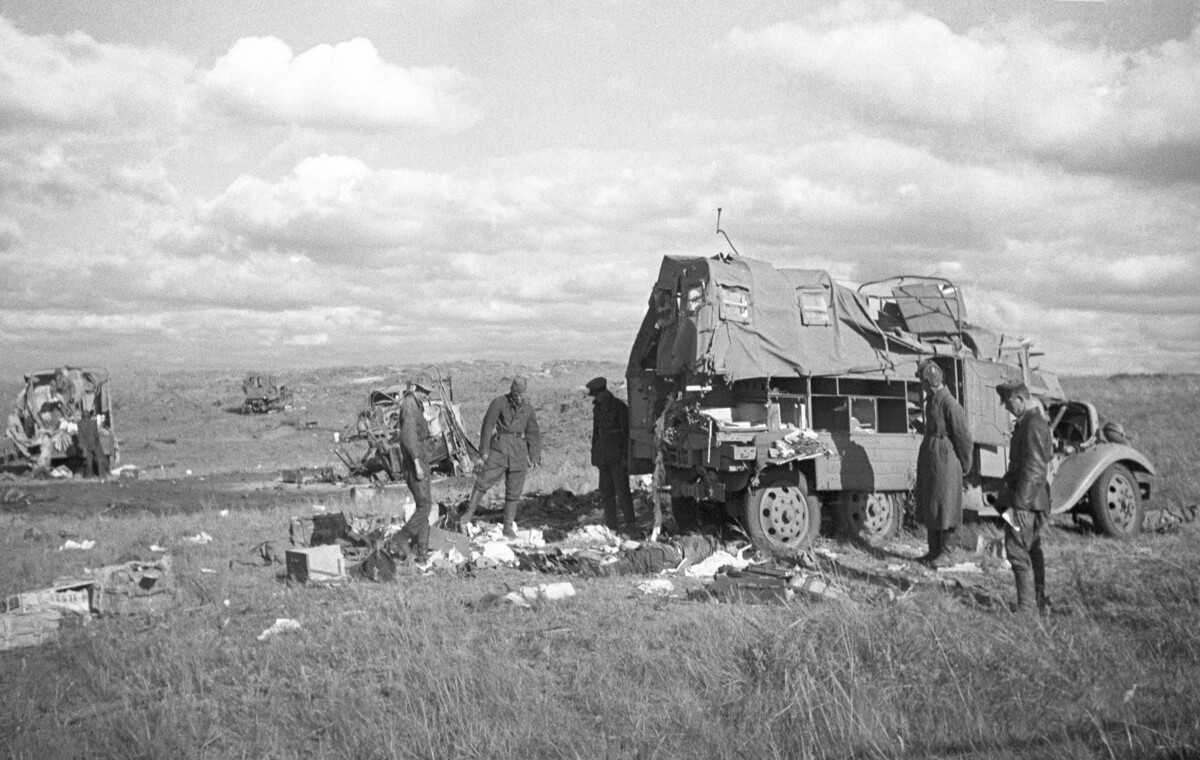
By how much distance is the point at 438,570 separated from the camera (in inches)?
398

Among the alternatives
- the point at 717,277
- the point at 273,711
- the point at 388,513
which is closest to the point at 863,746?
the point at 273,711

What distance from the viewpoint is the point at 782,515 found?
11.0m

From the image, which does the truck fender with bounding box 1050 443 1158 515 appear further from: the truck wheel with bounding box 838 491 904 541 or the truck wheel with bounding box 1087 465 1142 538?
the truck wheel with bounding box 838 491 904 541

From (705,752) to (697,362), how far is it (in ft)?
20.5

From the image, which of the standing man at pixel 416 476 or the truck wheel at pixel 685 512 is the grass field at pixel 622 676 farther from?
the truck wheel at pixel 685 512

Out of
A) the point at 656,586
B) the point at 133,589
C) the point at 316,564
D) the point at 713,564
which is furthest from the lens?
the point at 713,564

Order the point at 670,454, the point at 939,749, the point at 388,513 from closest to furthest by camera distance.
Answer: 1. the point at 939,749
2. the point at 670,454
3. the point at 388,513

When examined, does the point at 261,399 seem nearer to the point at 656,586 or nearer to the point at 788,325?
the point at 788,325

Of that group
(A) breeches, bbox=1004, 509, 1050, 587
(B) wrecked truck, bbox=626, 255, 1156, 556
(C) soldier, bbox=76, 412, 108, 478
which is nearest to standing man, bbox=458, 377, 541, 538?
(B) wrecked truck, bbox=626, 255, 1156, 556

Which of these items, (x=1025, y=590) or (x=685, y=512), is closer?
(x=1025, y=590)

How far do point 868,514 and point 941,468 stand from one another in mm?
1615

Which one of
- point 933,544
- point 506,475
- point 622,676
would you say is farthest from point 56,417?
point 622,676

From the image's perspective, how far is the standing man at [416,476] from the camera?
35.4 feet

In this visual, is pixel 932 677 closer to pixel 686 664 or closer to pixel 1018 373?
pixel 686 664
